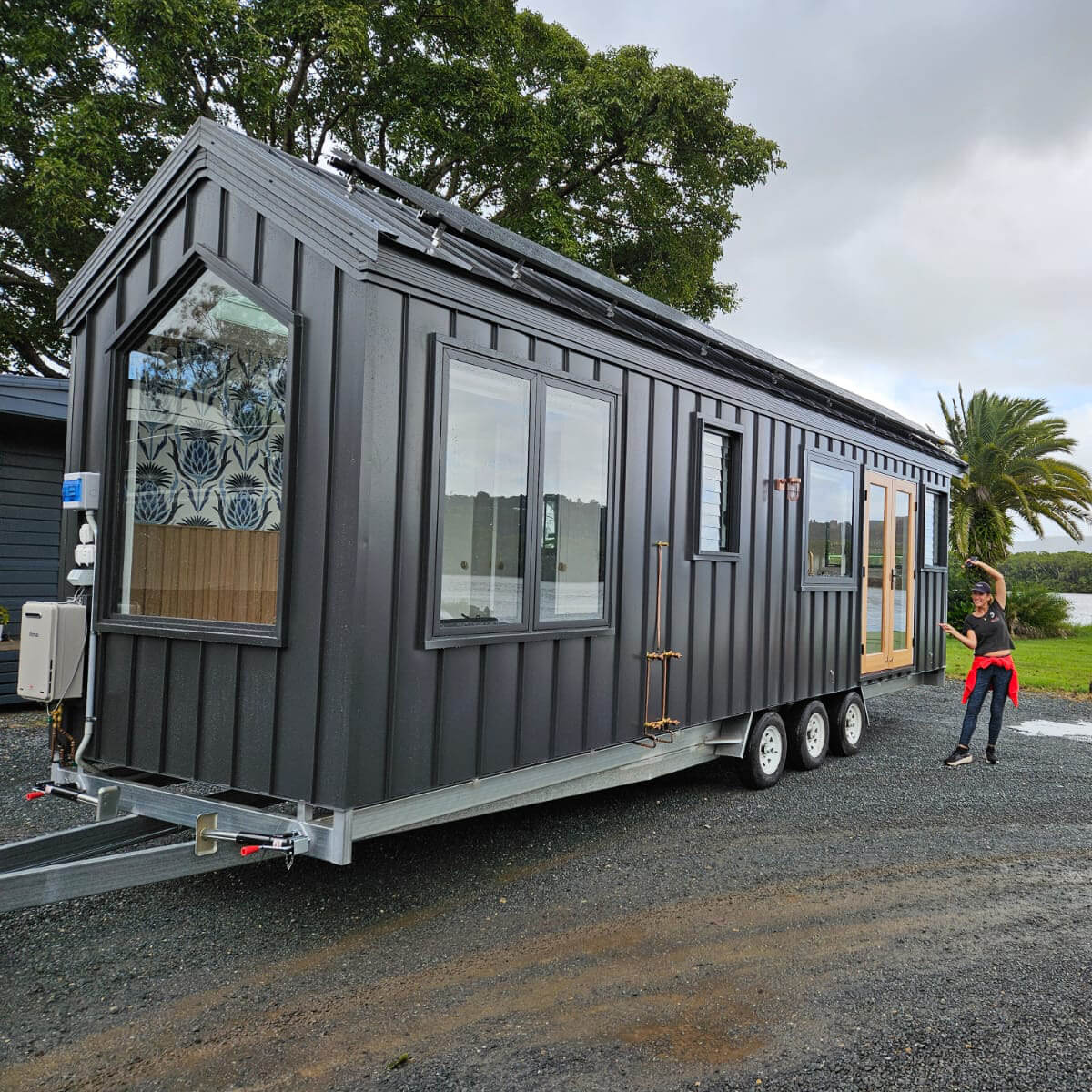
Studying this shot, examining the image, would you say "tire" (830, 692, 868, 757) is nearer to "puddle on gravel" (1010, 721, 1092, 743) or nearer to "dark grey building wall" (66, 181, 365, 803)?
"puddle on gravel" (1010, 721, 1092, 743)

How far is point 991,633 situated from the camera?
722 cm

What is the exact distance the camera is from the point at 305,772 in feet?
10.2

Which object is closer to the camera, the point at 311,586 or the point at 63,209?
the point at 311,586

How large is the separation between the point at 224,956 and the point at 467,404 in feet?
7.97

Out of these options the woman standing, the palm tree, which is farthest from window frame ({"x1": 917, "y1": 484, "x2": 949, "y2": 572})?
the palm tree

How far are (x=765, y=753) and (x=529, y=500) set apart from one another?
10.6ft

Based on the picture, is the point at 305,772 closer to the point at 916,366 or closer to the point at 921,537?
the point at 921,537

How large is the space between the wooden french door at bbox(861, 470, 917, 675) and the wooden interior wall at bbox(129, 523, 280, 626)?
537 centimetres

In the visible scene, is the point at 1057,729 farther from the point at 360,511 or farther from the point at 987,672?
the point at 360,511

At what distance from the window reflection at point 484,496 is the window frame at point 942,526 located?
5.89 metres

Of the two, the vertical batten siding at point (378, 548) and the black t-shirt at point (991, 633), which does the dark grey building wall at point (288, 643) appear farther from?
the black t-shirt at point (991, 633)

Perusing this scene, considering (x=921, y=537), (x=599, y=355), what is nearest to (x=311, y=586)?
(x=599, y=355)

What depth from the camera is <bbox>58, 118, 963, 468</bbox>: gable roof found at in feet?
10.4

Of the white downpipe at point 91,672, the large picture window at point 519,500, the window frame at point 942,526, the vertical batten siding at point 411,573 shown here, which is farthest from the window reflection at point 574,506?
the window frame at point 942,526
